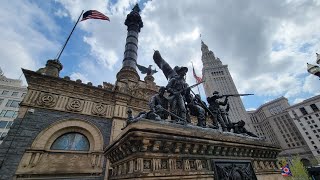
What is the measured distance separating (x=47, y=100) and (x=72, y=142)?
2.87m

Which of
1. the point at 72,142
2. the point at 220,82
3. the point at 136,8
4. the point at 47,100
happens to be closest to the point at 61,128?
the point at 72,142

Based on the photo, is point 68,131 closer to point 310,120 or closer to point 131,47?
point 131,47

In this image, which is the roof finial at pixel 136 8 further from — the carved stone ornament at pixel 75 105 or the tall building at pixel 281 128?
the tall building at pixel 281 128

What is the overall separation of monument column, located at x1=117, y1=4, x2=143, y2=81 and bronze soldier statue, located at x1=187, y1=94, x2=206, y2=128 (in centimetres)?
980

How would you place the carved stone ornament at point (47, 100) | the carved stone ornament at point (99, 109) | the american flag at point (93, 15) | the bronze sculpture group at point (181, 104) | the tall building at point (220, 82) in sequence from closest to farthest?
the bronze sculpture group at point (181, 104) < the carved stone ornament at point (47, 100) < the carved stone ornament at point (99, 109) < the american flag at point (93, 15) < the tall building at point (220, 82)

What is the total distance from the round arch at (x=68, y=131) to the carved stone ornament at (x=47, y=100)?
122 centimetres

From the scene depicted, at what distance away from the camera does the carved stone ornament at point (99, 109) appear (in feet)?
33.3

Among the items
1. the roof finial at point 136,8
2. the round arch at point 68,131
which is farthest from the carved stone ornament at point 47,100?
the roof finial at point 136,8

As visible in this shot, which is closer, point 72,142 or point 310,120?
point 72,142

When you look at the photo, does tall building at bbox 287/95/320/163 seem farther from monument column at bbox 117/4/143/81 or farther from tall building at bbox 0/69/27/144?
tall building at bbox 0/69/27/144

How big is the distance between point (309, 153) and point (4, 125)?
8909 cm

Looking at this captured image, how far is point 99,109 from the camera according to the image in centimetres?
1039

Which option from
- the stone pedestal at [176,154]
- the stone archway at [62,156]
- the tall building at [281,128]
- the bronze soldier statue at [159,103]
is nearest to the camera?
the stone pedestal at [176,154]

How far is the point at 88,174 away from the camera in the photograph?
816cm
